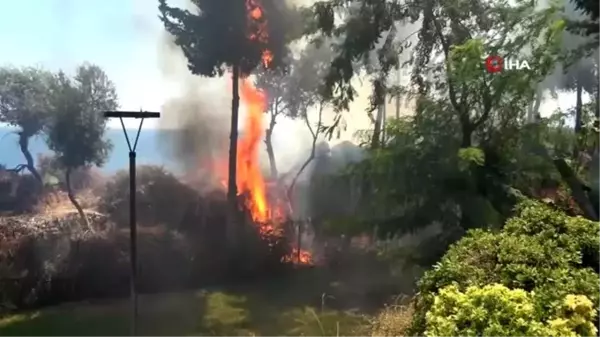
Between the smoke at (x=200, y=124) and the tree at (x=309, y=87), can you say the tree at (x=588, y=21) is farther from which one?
the smoke at (x=200, y=124)

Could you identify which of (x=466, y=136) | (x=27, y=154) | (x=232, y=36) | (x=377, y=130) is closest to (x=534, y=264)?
(x=466, y=136)

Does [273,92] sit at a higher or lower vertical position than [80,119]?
higher

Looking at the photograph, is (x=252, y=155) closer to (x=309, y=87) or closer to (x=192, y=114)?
(x=192, y=114)

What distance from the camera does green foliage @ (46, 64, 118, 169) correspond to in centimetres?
640

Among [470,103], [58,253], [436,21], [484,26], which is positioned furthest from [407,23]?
[58,253]

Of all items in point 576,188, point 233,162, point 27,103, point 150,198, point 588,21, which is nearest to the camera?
point 576,188

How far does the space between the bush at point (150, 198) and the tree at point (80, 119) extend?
0.39 m

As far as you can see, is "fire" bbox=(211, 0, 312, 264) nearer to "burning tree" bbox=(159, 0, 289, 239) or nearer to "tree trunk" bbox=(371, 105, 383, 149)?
"burning tree" bbox=(159, 0, 289, 239)

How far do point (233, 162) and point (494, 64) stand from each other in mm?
3338

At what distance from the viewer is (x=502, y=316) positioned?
2221 mm

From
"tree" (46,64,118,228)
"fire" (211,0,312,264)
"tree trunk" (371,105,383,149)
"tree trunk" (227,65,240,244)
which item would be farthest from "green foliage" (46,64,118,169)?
"tree trunk" (371,105,383,149)

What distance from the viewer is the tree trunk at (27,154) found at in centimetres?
643

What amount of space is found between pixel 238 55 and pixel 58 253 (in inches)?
124

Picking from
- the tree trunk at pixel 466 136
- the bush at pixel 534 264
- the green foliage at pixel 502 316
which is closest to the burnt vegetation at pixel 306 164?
the tree trunk at pixel 466 136
